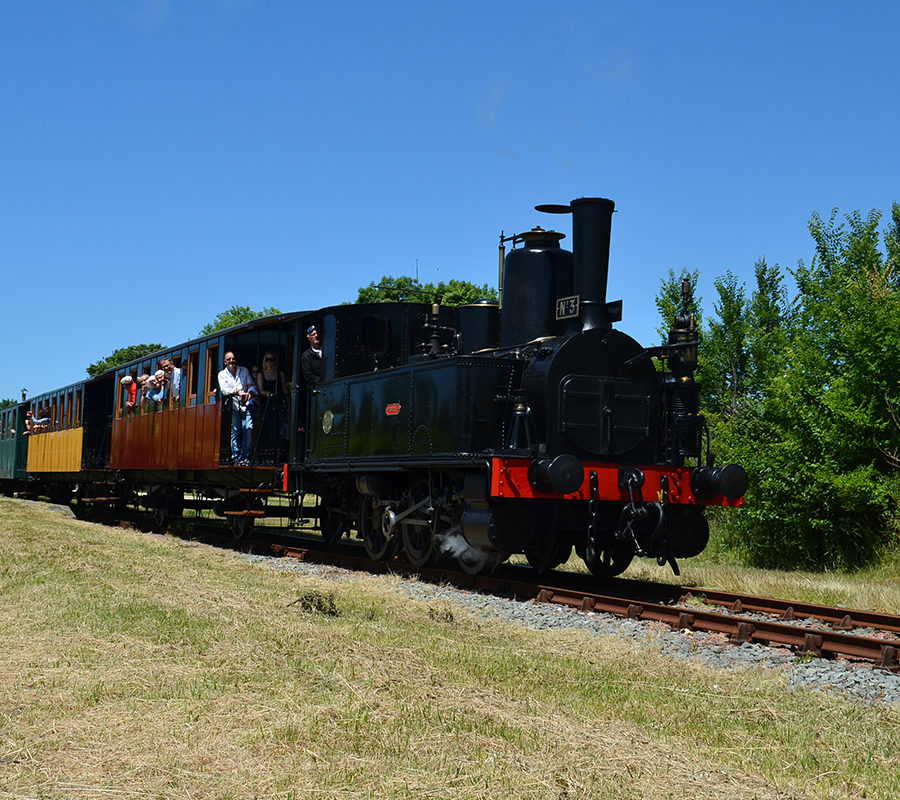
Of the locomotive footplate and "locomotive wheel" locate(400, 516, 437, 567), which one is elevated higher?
the locomotive footplate

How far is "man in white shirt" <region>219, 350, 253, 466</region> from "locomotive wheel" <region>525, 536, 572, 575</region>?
15.6ft

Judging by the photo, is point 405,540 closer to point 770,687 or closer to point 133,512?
point 770,687

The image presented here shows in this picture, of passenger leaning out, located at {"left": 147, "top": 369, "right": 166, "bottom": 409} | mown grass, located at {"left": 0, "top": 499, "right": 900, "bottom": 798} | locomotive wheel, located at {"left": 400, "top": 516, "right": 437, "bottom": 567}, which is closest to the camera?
mown grass, located at {"left": 0, "top": 499, "right": 900, "bottom": 798}

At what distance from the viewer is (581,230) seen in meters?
10.4

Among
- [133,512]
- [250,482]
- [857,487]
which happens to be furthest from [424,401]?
[133,512]

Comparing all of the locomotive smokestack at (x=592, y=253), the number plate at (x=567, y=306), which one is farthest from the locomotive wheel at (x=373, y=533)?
the locomotive smokestack at (x=592, y=253)

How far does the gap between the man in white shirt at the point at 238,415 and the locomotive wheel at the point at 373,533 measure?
2185 millimetres

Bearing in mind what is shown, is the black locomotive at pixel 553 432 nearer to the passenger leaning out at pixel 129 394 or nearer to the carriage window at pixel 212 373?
the carriage window at pixel 212 373

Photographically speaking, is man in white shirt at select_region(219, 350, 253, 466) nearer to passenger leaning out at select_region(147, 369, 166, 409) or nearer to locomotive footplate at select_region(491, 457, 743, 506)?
passenger leaning out at select_region(147, 369, 166, 409)

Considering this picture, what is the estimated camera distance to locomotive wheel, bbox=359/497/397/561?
12398mm

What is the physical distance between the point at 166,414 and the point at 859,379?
11127mm

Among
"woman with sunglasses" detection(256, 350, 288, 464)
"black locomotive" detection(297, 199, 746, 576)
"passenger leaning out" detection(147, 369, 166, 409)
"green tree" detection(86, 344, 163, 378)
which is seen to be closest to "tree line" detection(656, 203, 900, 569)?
"black locomotive" detection(297, 199, 746, 576)

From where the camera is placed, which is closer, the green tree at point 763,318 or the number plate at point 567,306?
the number plate at point 567,306

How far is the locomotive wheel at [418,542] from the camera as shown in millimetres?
11430
